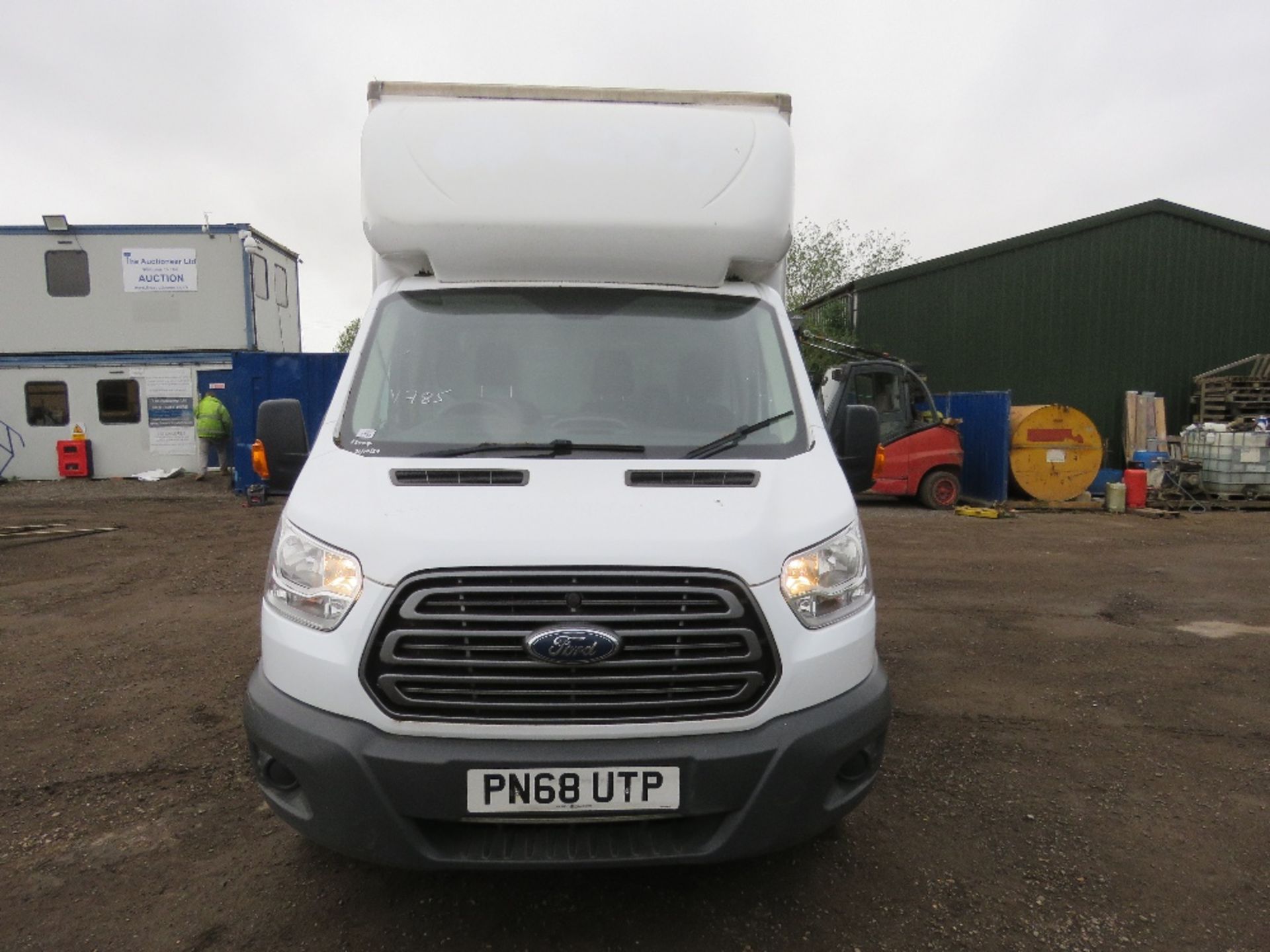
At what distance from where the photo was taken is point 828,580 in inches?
103

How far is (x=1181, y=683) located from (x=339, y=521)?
4984 millimetres

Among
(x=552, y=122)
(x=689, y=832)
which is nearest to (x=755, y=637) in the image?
(x=689, y=832)

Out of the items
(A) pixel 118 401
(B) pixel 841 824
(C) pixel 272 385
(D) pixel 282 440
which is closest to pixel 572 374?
(D) pixel 282 440

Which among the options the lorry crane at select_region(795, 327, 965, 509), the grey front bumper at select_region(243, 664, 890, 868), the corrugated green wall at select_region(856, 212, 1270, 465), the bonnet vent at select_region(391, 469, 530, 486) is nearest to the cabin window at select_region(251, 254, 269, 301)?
the lorry crane at select_region(795, 327, 965, 509)

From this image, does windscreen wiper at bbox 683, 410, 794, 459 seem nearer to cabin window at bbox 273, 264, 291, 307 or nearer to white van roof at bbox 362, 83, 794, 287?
white van roof at bbox 362, 83, 794, 287

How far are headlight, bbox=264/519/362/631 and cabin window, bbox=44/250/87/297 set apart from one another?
17.9 meters

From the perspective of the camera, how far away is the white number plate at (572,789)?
233 cm

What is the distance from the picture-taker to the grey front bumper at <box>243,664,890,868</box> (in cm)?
235

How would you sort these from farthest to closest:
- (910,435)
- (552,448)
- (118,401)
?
(118,401)
(910,435)
(552,448)

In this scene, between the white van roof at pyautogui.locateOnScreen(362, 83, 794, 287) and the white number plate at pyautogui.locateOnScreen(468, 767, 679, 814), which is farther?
the white van roof at pyautogui.locateOnScreen(362, 83, 794, 287)

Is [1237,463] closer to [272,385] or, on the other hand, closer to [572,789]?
[572,789]

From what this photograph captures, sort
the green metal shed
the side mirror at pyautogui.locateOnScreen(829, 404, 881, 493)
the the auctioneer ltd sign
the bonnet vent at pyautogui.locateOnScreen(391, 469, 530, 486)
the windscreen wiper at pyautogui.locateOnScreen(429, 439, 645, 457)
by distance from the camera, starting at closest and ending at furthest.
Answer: the bonnet vent at pyautogui.locateOnScreen(391, 469, 530, 486) → the windscreen wiper at pyautogui.locateOnScreen(429, 439, 645, 457) → the side mirror at pyautogui.locateOnScreen(829, 404, 881, 493) → the the auctioneer ltd sign → the green metal shed

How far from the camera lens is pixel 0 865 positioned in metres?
3.09

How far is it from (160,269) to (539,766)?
17878mm
